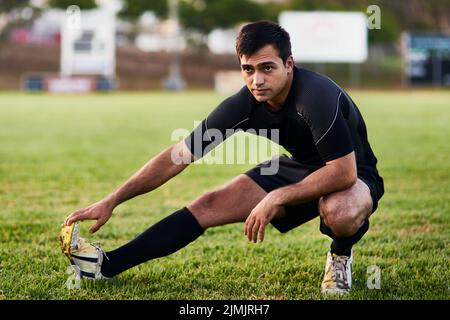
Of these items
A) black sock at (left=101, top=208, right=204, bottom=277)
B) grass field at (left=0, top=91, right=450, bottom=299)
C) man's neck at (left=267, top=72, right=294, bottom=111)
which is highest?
man's neck at (left=267, top=72, right=294, bottom=111)

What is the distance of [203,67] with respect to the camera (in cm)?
5472

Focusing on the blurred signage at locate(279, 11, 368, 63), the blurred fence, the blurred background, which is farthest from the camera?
the blurred fence

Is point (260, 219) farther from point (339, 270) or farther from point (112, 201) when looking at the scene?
point (112, 201)

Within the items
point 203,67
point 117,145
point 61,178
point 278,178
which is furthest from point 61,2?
point 278,178

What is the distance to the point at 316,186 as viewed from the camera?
3729 millimetres

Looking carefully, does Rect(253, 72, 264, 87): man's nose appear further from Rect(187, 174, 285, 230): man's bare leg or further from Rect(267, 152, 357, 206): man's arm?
Rect(187, 174, 285, 230): man's bare leg

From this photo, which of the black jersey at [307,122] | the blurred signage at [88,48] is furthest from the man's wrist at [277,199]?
the blurred signage at [88,48]

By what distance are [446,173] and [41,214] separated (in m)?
4.57

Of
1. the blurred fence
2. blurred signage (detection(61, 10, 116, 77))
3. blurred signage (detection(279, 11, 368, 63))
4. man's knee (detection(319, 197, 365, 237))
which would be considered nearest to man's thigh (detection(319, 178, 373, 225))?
man's knee (detection(319, 197, 365, 237))

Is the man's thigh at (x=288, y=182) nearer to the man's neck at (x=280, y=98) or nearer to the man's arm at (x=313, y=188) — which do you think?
the man's arm at (x=313, y=188)

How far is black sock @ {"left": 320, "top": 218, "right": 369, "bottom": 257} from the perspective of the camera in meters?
3.91

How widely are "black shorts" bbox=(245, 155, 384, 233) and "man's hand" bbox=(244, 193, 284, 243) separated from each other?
0.41m

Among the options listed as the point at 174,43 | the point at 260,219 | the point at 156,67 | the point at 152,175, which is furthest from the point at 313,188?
the point at 156,67
